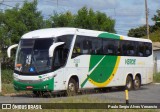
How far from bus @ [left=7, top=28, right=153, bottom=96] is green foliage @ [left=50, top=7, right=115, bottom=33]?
55.6ft

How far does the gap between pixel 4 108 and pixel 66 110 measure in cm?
182

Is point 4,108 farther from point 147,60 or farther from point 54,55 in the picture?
point 147,60

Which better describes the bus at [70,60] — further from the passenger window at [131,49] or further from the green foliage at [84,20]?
the green foliage at [84,20]

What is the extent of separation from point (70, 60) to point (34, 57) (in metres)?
1.98

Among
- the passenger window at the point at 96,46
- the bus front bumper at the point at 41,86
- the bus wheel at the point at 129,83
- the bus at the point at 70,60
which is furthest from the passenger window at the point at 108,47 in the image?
the bus front bumper at the point at 41,86

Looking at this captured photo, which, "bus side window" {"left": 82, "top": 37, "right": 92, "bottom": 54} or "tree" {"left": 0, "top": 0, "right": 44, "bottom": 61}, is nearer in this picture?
"bus side window" {"left": 82, "top": 37, "right": 92, "bottom": 54}

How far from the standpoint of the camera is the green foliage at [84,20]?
45.0m

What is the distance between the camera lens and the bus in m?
22.0

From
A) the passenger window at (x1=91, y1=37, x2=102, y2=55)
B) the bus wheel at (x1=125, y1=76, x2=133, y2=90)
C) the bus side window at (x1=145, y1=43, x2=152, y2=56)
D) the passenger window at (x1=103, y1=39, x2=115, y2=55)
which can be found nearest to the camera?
the passenger window at (x1=91, y1=37, x2=102, y2=55)

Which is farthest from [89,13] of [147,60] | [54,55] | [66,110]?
[66,110]

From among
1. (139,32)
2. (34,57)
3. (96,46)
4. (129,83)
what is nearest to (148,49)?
(129,83)

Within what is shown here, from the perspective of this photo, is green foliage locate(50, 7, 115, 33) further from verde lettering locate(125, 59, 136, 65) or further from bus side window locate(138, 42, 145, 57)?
verde lettering locate(125, 59, 136, 65)

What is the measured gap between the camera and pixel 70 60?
75.4ft

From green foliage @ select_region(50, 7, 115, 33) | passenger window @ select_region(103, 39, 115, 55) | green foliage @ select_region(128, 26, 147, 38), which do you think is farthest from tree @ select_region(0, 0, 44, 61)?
green foliage @ select_region(128, 26, 147, 38)
